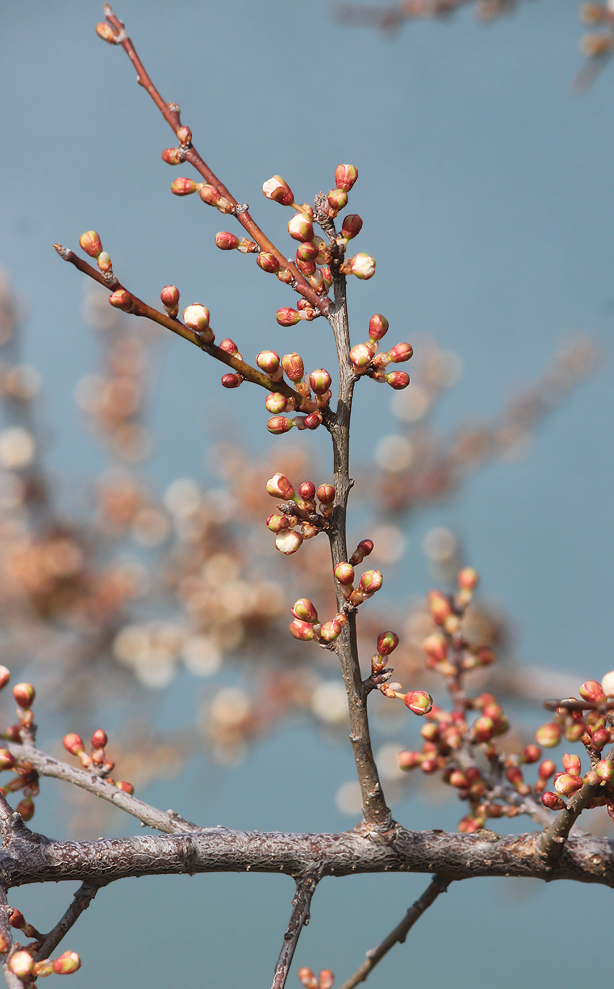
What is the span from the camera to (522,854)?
0.66 metres

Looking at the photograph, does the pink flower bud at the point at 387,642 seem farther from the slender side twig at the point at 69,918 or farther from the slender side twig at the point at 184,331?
the slender side twig at the point at 69,918

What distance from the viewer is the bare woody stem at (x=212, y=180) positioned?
51 centimetres

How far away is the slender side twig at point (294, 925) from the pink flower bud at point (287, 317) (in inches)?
18.0

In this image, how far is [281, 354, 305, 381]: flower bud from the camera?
0.50m

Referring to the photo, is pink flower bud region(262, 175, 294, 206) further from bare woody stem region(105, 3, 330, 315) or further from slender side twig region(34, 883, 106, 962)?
slender side twig region(34, 883, 106, 962)

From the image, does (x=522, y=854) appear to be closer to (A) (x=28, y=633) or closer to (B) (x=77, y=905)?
(B) (x=77, y=905)

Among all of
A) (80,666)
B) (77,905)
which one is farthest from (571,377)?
(77,905)

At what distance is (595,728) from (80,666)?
1.62 meters

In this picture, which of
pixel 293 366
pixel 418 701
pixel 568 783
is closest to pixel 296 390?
pixel 293 366

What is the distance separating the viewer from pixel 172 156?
1.72 ft

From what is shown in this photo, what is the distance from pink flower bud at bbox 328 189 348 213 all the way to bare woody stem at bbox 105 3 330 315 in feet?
0.16

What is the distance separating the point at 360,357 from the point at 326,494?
3.9 inches

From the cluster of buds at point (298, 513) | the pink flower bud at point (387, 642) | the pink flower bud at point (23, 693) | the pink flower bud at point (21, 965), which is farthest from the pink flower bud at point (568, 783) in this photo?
the pink flower bud at point (23, 693)

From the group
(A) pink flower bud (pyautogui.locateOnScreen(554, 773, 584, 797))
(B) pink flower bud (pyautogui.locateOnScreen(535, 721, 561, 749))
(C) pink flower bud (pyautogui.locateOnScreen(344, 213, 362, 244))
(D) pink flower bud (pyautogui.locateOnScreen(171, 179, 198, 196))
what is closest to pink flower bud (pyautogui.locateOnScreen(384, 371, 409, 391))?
(C) pink flower bud (pyautogui.locateOnScreen(344, 213, 362, 244))
